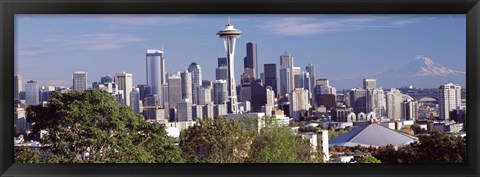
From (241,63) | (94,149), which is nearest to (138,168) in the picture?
(94,149)

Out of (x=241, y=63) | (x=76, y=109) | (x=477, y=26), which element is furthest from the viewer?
(x=241, y=63)

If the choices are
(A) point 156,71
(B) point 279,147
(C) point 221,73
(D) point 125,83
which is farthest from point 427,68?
(D) point 125,83

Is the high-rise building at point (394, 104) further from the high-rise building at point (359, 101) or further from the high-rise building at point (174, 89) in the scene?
the high-rise building at point (174, 89)

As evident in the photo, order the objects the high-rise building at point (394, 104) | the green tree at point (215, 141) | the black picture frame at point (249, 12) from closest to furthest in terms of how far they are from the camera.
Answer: the black picture frame at point (249, 12) → the green tree at point (215, 141) → the high-rise building at point (394, 104)

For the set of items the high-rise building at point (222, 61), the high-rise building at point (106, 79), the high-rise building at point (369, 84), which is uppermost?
the high-rise building at point (222, 61)

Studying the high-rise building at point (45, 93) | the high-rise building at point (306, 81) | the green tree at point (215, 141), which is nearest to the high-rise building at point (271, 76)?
the high-rise building at point (306, 81)

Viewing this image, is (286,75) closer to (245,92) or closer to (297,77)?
(297,77)

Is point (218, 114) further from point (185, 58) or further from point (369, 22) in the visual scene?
point (369, 22)

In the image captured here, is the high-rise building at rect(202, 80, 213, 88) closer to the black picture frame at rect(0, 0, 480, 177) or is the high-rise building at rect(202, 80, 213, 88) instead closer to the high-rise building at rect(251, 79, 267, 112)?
the high-rise building at rect(251, 79, 267, 112)
